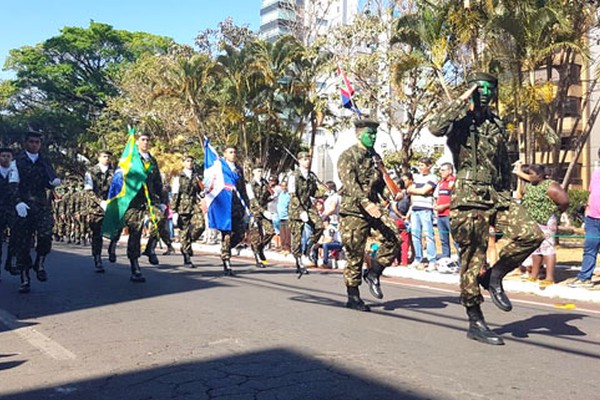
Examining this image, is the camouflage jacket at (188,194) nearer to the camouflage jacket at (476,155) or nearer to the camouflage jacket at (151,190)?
the camouflage jacket at (151,190)

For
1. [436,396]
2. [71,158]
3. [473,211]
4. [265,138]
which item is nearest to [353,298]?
[473,211]

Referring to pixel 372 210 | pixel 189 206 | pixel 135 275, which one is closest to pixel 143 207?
pixel 135 275

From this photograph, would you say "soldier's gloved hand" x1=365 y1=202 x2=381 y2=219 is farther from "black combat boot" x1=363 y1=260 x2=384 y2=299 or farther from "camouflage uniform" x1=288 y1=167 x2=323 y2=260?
"camouflage uniform" x1=288 y1=167 x2=323 y2=260

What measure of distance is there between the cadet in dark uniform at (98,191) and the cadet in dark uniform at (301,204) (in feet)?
10.2

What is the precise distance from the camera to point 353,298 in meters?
7.61

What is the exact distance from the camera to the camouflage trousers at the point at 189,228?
42.5 ft

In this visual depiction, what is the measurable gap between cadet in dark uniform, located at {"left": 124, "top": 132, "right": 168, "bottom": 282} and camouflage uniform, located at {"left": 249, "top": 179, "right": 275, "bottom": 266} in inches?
115

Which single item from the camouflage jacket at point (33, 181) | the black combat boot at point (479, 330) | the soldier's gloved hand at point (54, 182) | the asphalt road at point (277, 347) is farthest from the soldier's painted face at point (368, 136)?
the camouflage jacket at point (33, 181)

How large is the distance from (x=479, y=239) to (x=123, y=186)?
614 centimetres

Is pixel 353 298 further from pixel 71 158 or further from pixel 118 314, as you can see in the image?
pixel 71 158

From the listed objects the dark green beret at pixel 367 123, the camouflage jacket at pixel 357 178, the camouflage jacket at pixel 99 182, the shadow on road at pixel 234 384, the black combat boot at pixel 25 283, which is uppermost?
the dark green beret at pixel 367 123

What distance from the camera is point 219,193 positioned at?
1112cm

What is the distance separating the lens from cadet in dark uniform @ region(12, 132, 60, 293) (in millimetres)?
9094

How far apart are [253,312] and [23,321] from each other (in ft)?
7.83
